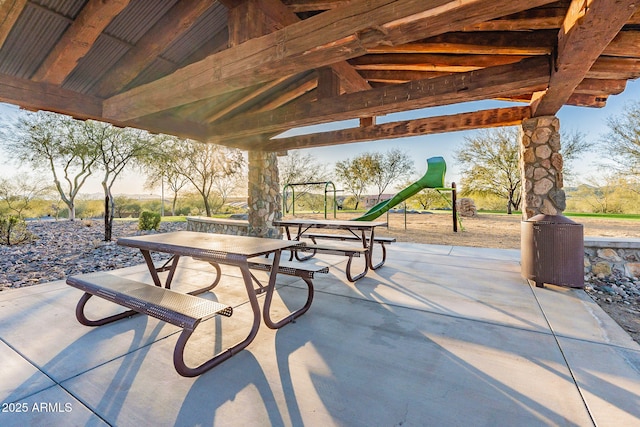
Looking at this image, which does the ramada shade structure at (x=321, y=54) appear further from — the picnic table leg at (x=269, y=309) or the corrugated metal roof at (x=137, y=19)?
the picnic table leg at (x=269, y=309)

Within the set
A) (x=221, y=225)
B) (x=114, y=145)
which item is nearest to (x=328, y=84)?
(x=221, y=225)

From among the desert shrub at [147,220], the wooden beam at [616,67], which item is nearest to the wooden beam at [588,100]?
the wooden beam at [616,67]

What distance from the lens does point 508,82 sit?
2877 mm

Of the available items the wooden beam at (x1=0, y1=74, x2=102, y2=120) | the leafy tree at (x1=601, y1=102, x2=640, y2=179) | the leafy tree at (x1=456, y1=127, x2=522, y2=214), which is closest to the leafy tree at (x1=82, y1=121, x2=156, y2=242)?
the wooden beam at (x1=0, y1=74, x2=102, y2=120)

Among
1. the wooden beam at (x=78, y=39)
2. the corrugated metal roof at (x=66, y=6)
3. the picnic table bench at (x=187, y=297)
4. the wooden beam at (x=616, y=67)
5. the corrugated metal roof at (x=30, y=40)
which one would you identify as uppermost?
the corrugated metal roof at (x=66, y=6)

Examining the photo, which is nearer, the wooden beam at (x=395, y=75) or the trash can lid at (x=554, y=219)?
the trash can lid at (x=554, y=219)

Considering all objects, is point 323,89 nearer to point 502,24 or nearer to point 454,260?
point 502,24

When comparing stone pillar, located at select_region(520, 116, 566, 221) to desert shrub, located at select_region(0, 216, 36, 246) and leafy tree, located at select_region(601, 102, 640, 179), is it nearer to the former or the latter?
desert shrub, located at select_region(0, 216, 36, 246)

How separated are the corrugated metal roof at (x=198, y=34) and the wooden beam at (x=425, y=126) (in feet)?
7.95

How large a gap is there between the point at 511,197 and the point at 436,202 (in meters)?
→ 5.17

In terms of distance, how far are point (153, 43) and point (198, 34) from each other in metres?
0.54

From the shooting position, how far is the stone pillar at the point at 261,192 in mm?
6500

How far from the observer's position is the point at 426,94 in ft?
10.5

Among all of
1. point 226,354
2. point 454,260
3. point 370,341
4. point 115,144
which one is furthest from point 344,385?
point 115,144
